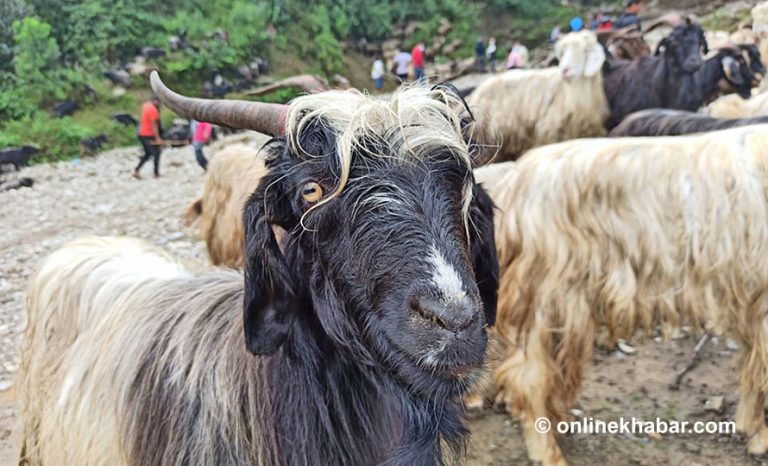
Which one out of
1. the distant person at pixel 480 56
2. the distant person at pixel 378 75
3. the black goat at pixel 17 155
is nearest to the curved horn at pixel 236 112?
the black goat at pixel 17 155

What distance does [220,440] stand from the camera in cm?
206

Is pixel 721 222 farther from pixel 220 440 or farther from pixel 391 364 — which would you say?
pixel 220 440

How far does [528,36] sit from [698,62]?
70.1 feet

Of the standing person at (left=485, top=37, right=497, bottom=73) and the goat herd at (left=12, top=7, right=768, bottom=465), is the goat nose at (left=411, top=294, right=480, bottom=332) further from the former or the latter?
the standing person at (left=485, top=37, right=497, bottom=73)

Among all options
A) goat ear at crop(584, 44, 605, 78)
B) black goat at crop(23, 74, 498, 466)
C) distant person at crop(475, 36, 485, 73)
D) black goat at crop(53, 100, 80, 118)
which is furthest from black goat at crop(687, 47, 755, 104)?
distant person at crop(475, 36, 485, 73)

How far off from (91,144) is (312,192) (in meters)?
15.7

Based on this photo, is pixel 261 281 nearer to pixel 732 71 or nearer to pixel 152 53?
pixel 732 71

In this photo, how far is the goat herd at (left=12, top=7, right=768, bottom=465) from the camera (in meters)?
1.77

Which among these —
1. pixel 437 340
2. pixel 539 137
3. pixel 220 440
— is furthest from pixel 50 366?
pixel 539 137

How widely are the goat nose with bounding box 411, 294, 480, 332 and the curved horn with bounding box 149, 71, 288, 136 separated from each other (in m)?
0.74

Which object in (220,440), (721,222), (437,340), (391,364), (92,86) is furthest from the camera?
(92,86)

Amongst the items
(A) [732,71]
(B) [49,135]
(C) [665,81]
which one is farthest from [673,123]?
(B) [49,135]

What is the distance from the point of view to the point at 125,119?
664 inches

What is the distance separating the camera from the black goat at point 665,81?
8281 millimetres
